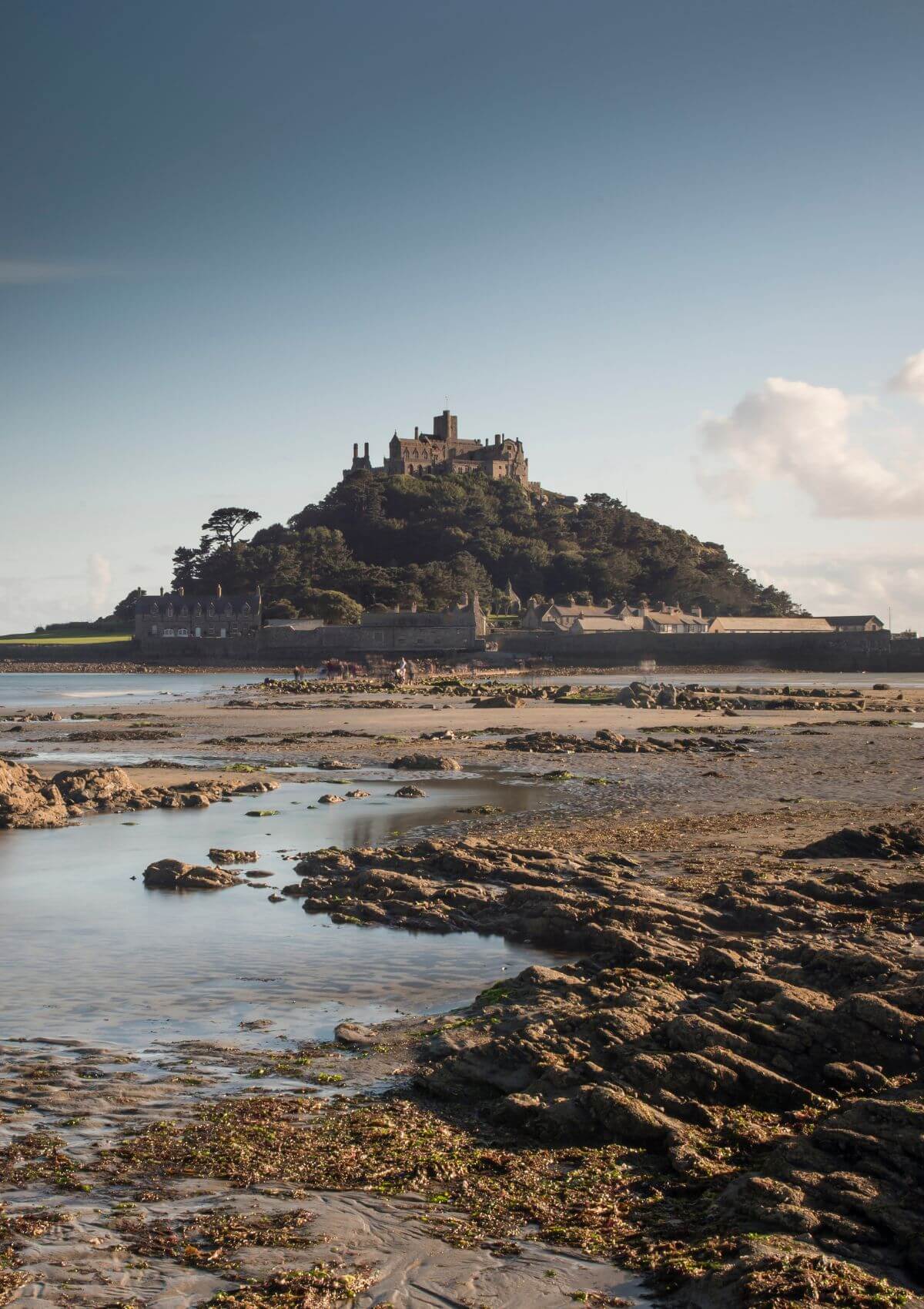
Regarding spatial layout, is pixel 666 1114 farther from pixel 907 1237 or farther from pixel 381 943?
pixel 381 943

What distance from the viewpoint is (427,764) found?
24.8 meters

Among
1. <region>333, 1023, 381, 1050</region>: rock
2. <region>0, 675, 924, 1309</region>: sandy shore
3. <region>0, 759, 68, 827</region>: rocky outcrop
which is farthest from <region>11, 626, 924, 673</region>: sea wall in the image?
<region>333, 1023, 381, 1050</region>: rock

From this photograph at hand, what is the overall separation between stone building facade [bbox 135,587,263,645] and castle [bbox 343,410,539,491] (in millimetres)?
43237

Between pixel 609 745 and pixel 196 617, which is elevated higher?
pixel 196 617

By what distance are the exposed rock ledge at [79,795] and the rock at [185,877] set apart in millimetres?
4954

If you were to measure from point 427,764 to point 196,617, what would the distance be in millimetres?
93234

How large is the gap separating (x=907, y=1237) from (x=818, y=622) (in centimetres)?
10477

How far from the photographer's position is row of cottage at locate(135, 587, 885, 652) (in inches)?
3967

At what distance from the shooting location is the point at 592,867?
40.8 ft

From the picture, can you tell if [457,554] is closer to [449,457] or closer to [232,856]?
[449,457]

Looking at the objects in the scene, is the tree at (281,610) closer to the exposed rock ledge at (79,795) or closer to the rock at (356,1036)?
the exposed rock ledge at (79,795)

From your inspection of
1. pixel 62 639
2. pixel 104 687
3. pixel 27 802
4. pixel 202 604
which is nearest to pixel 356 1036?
pixel 27 802

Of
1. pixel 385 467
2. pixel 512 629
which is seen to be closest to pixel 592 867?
pixel 512 629

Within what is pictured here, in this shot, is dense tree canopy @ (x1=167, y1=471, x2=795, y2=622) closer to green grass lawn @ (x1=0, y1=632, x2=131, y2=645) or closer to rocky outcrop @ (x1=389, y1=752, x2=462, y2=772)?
green grass lawn @ (x1=0, y1=632, x2=131, y2=645)
